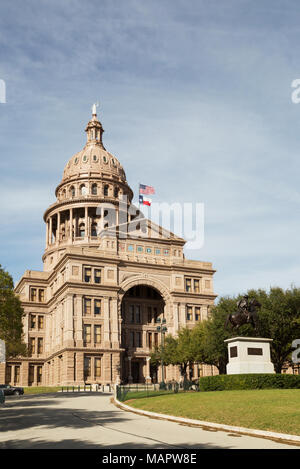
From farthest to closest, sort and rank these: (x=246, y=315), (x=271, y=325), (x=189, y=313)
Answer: (x=189, y=313)
(x=271, y=325)
(x=246, y=315)

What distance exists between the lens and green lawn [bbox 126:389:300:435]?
17.4 meters

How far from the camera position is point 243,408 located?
2100cm

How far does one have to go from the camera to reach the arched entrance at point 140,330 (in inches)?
3086

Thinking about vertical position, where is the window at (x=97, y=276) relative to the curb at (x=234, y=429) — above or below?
above

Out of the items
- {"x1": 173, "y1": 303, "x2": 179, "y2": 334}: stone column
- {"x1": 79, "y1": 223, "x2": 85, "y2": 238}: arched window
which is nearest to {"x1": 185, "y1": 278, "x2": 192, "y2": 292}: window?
{"x1": 173, "y1": 303, "x2": 179, "y2": 334}: stone column

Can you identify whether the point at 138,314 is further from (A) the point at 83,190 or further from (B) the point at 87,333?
(A) the point at 83,190

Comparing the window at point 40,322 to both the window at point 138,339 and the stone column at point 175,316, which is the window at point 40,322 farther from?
the stone column at point 175,316

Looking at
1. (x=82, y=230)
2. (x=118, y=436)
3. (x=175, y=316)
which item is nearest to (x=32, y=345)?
(x=175, y=316)

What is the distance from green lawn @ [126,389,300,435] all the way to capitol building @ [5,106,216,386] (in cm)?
3884

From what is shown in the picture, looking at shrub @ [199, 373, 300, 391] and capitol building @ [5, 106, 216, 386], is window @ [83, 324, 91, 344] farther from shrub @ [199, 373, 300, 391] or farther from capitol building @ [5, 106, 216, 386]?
shrub @ [199, 373, 300, 391]

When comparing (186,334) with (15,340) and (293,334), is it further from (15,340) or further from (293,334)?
(15,340)

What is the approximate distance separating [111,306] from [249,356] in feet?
148

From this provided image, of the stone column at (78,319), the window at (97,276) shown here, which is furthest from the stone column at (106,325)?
the stone column at (78,319)

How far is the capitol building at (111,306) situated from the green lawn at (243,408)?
3884 cm
